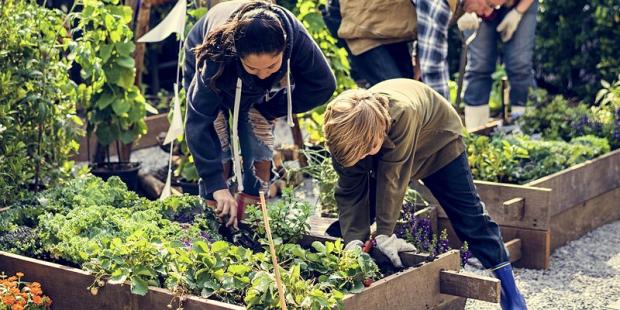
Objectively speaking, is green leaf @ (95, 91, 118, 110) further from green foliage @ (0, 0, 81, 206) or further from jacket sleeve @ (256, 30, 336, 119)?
jacket sleeve @ (256, 30, 336, 119)

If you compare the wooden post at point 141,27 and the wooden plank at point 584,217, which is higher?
the wooden post at point 141,27

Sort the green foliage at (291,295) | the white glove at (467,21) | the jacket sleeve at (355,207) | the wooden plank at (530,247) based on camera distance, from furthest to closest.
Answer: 1. the white glove at (467,21)
2. the wooden plank at (530,247)
3. the jacket sleeve at (355,207)
4. the green foliage at (291,295)

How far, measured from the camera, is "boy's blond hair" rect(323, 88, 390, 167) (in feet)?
12.3

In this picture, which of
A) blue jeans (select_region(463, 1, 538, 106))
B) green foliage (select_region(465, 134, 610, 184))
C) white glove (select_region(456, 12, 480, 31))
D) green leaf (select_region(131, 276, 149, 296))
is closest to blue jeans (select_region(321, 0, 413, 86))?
white glove (select_region(456, 12, 480, 31))

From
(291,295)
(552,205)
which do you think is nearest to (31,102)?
(291,295)

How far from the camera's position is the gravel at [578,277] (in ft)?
15.7

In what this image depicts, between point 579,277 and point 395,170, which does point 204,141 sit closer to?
point 395,170

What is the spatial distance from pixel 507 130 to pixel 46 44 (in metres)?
3.19

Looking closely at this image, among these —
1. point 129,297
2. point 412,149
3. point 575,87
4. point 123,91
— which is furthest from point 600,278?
point 575,87

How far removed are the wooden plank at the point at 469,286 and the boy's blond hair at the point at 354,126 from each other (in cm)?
57

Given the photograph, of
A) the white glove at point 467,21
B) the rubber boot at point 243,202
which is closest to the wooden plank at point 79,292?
the rubber boot at point 243,202

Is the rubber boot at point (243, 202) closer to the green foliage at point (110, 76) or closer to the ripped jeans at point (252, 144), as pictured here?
the ripped jeans at point (252, 144)

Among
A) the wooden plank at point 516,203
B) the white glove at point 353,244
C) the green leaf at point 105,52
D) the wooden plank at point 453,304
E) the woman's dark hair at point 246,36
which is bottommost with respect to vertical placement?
the wooden plank at point 453,304

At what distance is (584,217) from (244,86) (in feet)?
7.42
